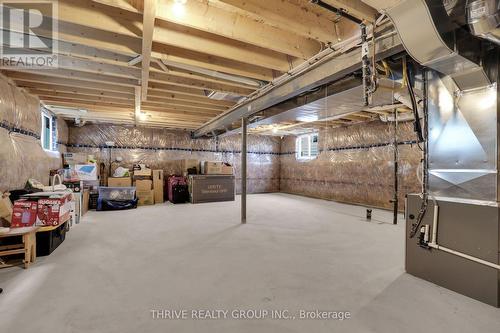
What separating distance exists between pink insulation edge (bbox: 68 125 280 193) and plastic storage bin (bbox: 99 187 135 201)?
1469mm

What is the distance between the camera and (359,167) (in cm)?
630

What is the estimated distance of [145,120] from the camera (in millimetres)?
6043

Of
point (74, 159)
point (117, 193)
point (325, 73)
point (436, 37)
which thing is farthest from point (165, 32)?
point (74, 159)

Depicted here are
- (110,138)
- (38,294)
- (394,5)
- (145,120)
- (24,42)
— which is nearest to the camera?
(394,5)

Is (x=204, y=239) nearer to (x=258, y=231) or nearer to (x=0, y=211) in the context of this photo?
(x=258, y=231)

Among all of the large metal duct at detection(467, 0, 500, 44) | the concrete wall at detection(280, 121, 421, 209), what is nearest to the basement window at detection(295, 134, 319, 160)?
the concrete wall at detection(280, 121, 421, 209)

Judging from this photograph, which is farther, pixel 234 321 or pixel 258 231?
pixel 258 231

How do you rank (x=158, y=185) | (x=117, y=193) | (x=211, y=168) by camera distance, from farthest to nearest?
1. (x=211, y=168)
2. (x=158, y=185)
3. (x=117, y=193)

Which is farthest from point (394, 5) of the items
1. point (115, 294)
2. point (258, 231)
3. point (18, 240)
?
point (18, 240)

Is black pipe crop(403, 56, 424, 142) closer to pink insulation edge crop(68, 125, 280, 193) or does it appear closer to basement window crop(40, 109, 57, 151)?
basement window crop(40, 109, 57, 151)

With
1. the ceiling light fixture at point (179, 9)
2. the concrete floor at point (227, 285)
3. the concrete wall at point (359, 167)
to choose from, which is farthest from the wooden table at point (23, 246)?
the concrete wall at point (359, 167)

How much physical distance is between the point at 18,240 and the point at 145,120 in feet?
13.0

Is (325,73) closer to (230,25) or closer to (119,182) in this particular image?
(230,25)

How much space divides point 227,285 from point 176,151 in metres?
6.18
